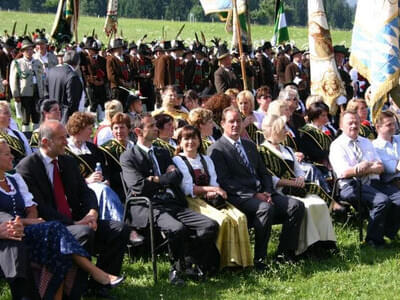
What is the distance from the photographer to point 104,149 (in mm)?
7117

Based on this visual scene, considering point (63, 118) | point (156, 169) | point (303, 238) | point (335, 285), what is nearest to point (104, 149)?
point (156, 169)

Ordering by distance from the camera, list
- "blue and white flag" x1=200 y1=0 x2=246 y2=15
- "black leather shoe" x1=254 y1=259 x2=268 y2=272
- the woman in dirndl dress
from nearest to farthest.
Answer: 1. the woman in dirndl dress
2. "black leather shoe" x1=254 y1=259 x2=268 y2=272
3. "blue and white flag" x1=200 y1=0 x2=246 y2=15

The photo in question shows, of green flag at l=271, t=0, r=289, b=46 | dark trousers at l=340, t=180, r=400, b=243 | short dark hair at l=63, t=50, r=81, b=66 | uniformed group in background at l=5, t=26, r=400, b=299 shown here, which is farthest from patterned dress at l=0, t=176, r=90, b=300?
green flag at l=271, t=0, r=289, b=46

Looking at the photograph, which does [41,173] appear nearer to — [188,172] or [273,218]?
[188,172]

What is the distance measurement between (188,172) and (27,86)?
7507mm

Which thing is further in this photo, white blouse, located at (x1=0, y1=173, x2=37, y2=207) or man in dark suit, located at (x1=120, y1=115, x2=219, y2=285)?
man in dark suit, located at (x1=120, y1=115, x2=219, y2=285)

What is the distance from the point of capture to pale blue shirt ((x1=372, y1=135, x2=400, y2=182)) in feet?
25.3

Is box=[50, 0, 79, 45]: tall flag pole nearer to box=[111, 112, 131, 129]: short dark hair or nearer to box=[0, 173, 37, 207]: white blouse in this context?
box=[111, 112, 131, 129]: short dark hair

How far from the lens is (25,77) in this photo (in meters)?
13.1

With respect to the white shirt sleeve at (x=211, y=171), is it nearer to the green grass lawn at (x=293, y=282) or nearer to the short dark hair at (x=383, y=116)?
the green grass lawn at (x=293, y=282)

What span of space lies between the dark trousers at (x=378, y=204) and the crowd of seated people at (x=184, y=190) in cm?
1

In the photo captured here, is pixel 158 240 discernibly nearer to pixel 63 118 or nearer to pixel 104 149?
pixel 104 149

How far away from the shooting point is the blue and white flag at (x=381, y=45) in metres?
8.34

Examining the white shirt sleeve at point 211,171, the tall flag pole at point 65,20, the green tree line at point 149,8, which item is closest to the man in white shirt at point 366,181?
the white shirt sleeve at point 211,171
